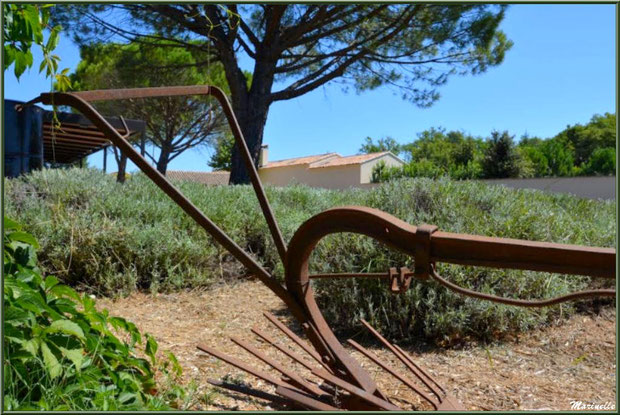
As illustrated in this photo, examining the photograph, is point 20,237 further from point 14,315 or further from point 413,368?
point 413,368

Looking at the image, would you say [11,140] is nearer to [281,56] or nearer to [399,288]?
[399,288]

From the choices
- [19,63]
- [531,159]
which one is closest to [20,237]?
[19,63]

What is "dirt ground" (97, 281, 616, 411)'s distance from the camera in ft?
7.59

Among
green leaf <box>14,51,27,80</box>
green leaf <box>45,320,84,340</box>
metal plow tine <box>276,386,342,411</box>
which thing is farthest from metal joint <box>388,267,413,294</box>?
green leaf <box>14,51,27,80</box>

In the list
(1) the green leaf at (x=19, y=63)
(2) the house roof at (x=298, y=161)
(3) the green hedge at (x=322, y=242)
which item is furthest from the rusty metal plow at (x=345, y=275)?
(2) the house roof at (x=298, y=161)

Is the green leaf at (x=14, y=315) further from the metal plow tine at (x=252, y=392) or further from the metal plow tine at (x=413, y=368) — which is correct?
the metal plow tine at (x=413, y=368)

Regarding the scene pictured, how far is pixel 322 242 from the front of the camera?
3826 millimetres

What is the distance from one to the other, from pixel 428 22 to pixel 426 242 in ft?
34.0

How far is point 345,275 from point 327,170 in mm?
21593

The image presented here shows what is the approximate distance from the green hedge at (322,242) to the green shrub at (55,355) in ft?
5.65

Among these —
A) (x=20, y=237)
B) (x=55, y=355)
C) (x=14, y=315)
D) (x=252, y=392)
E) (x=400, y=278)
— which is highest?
(x=20, y=237)

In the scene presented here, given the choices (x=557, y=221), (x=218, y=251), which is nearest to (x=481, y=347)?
(x=557, y=221)

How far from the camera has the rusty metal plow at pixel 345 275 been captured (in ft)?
3.57

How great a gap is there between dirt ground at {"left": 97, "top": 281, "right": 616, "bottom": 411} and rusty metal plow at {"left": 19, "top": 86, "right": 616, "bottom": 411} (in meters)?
0.32
